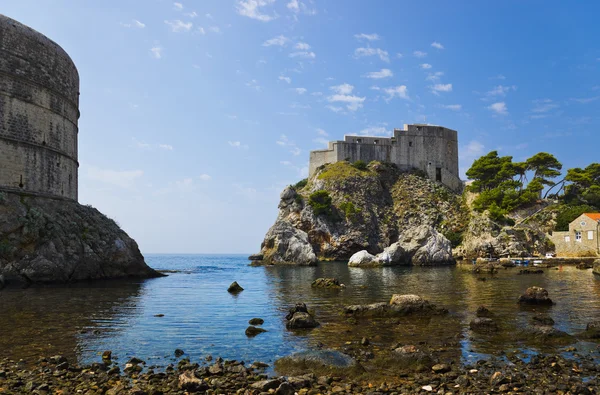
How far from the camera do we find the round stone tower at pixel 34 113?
34844 millimetres

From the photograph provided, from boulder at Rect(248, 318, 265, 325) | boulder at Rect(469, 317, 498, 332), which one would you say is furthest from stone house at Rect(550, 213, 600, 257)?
boulder at Rect(248, 318, 265, 325)

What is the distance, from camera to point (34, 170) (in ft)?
120

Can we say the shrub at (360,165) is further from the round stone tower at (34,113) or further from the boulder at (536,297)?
the boulder at (536,297)

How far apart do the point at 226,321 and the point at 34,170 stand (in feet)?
86.3

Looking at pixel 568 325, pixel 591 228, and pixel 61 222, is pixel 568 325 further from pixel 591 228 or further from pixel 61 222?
pixel 591 228

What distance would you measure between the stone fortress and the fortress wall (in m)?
61.5

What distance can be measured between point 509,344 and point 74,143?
41.9 m

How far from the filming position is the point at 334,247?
80.7m

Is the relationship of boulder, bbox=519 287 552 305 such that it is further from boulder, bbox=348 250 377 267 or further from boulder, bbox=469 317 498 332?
boulder, bbox=348 250 377 267

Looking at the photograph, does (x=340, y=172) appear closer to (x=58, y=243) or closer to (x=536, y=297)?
(x=58, y=243)

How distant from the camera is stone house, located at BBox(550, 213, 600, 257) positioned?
5494 cm

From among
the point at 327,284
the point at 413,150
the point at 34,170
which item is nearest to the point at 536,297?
the point at 327,284

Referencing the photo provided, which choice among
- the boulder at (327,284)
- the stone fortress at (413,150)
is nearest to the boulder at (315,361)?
the boulder at (327,284)

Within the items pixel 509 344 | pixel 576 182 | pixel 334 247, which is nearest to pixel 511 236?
pixel 576 182
